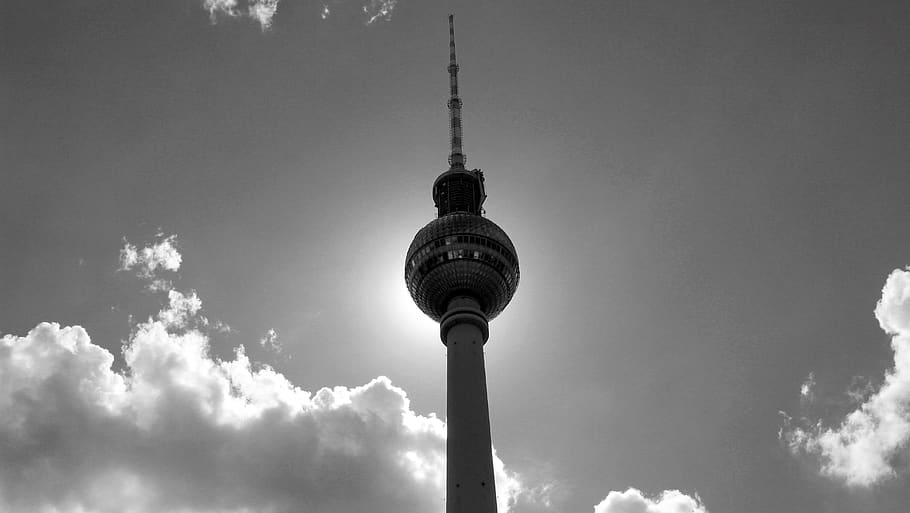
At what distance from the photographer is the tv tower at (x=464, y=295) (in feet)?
323

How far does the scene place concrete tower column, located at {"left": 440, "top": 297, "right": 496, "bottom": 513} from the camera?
313ft

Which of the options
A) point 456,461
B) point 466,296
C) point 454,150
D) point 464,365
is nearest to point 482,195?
point 454,150

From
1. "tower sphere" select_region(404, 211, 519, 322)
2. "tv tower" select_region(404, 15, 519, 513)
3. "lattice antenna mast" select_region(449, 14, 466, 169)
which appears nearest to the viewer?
"tv tower" select_region(404, 15, 519, 513)

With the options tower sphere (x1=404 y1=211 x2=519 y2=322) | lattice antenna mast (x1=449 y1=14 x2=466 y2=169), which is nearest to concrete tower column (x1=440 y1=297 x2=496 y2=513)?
tower sphere (x1=404 y1=211 x2=519 y2=322)

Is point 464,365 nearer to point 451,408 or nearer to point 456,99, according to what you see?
point 451,408

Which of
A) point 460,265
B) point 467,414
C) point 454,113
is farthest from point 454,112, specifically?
point 467,414

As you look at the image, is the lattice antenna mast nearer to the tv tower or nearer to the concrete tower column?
the tv tower

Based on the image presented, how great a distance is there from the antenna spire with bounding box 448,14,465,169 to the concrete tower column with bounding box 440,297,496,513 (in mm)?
32470

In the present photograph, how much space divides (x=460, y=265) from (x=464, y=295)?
4.46m

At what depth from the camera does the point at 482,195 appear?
5281 inches

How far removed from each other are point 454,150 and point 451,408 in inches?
2121

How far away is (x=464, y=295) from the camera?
118 meters

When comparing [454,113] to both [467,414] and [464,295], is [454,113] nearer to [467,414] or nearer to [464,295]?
[464,295]

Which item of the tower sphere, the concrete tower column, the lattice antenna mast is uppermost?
the lattice antenna mast
